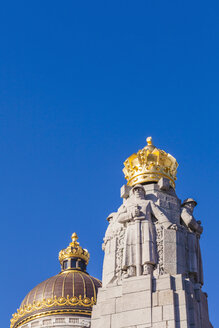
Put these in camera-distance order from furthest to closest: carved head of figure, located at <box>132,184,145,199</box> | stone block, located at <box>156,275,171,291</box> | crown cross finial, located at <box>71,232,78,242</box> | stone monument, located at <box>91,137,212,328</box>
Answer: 1. crown cross finial, located at <box>71,232,78,242</box>
2. carved head of figure, located at <box>132,184,145,199</box>
3. stone block, located at <box>156,275,171,291</box>
4. stone monument, located at <box>91,137,212,328</box>

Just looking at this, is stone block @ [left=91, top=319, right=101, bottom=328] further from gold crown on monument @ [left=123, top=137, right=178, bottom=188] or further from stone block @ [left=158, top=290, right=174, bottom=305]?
gold crown on monument @ [left=123, top=137, right=178, bottom=188]

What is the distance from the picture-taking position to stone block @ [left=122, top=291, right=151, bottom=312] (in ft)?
53.4

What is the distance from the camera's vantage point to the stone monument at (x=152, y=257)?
A: 16141 mm

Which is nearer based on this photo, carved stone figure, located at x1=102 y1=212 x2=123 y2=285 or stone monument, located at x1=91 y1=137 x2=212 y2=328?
stone monument, located at x1=91 y1=137 x2=212 y2=328

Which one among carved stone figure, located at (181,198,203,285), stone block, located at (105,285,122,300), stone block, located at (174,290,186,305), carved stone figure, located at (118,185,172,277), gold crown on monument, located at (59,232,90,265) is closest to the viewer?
stone block, located at (174,290,186,305)

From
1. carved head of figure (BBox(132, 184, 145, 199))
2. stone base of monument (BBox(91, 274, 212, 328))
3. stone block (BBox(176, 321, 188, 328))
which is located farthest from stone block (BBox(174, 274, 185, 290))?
carved head of figure (BBox(132, 184, 145, 199))

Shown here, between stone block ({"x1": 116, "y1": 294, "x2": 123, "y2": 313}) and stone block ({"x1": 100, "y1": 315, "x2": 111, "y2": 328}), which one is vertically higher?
stone block ({"x1": 116, "y1": 294, "x2": 123, "y2": 313})

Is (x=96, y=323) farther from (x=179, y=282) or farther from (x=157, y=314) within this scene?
(x=179, y=282)

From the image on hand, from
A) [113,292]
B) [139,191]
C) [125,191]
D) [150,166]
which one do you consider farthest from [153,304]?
[150,166]

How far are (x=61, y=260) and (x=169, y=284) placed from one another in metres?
44.1

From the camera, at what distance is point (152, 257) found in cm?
1717

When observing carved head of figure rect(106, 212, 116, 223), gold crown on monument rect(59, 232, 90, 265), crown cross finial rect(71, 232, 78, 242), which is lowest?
carved head of figure rect(106, 212, 116, 223)

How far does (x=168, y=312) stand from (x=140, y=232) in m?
2.68

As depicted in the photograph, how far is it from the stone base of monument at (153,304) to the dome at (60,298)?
34281 millimetres
